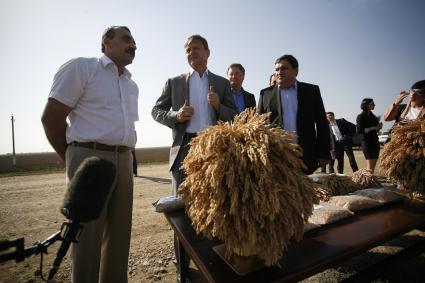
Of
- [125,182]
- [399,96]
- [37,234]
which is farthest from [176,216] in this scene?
[399,96]

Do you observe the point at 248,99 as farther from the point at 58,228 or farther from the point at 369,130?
the point at 58,228

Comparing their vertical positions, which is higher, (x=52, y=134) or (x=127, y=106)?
(x=127, y=106)

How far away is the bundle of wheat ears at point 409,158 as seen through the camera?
8.50 ft

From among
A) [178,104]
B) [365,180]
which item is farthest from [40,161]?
[365,180]

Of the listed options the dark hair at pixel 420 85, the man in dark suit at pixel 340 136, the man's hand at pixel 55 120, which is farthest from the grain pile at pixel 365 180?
the man in dark suit at pixel 340 136

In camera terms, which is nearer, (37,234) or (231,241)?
(231,241)

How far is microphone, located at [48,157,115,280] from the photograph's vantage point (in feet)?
2.84

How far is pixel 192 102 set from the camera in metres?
3.08

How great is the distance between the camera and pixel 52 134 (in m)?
1.97

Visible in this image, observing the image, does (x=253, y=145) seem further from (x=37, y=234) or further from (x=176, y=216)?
(x=37, y=234)

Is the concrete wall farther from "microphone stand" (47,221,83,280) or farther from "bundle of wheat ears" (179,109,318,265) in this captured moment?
"microphone stand" (47,221,83,280)

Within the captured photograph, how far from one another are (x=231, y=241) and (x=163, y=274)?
2.14m

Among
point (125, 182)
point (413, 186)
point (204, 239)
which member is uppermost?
point (125, 182)

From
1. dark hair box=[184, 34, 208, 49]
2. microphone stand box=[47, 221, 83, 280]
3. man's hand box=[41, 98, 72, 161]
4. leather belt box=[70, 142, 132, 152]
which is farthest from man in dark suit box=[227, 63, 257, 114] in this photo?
microphone stand box=[47, 221, 83, 280]
